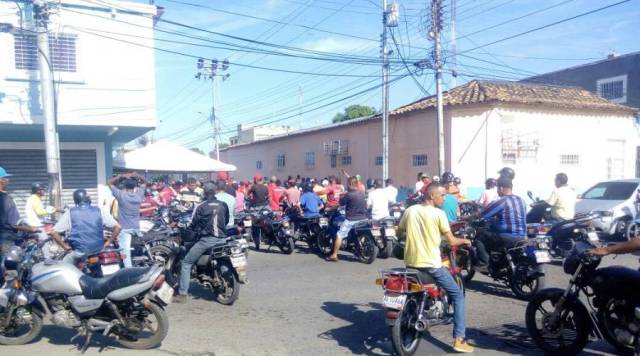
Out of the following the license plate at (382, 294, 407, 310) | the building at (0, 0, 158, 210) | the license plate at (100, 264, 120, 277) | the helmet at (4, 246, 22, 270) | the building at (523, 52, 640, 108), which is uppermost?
the building at (523, 52, 640, 108)

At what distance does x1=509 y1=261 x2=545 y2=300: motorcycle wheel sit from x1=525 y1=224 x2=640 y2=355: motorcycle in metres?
→ 2.07

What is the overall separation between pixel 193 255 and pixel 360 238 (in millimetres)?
4346

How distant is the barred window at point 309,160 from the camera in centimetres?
2808

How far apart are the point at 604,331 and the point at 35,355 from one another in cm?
569

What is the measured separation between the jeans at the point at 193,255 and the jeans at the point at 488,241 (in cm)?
383

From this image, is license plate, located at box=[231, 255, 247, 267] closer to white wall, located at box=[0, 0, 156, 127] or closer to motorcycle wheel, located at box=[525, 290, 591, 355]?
motorcycle wheel, located at box=[525, 290, 591, 355]

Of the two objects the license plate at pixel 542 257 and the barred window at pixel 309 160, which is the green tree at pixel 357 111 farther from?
the license plate at pixel 542 257

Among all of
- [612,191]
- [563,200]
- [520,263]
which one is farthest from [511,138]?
[520,263]

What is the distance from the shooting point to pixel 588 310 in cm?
512

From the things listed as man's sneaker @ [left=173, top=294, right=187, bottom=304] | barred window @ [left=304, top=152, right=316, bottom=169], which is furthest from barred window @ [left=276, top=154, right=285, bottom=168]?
man's sneaker @ [left=173, top=294, right=187, bottom=304]

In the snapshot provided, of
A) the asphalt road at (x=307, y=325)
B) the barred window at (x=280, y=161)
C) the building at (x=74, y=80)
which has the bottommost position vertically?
the asphalt road at (x=307, y=325)

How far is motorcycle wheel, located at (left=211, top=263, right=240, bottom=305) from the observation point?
24.3ft

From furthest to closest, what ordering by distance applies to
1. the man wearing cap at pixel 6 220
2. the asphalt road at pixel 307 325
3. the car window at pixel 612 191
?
the car window at pixel 612 191 < the man wearing cap at pixel 6 220 < the asphalt road at pixel 307 325

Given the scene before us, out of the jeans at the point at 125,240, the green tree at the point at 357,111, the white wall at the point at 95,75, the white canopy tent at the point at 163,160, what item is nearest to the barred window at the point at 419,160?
the white canopy tent at the point at 163,160
